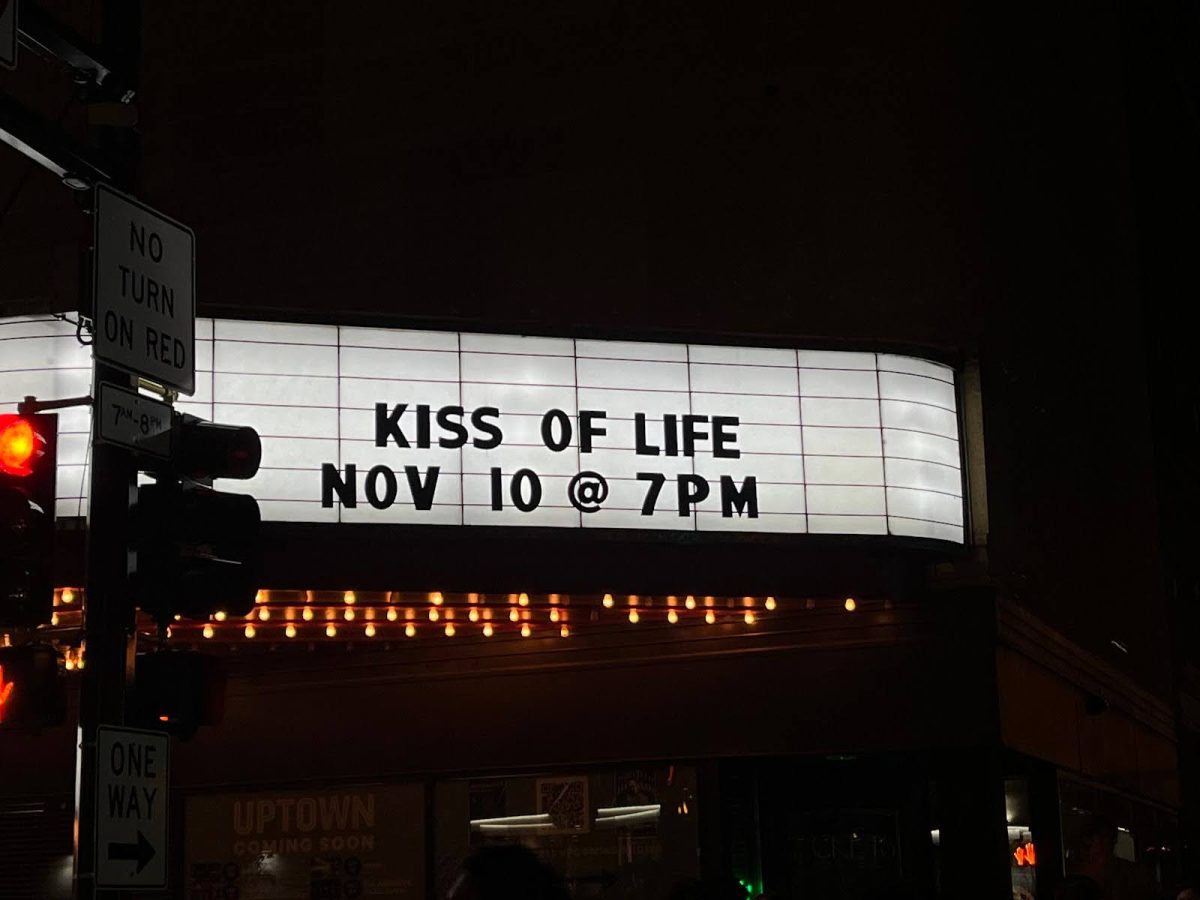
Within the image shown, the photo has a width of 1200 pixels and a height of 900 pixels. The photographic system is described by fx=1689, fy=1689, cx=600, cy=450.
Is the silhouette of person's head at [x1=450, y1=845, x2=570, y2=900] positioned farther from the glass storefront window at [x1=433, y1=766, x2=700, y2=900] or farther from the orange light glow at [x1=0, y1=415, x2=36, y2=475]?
the glass storefront window at [x1=433, y1=766, x2=700, y2=900]

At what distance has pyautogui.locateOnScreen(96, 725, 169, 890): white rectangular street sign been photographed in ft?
25.4

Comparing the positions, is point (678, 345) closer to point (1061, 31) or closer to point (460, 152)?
point (460, 152)

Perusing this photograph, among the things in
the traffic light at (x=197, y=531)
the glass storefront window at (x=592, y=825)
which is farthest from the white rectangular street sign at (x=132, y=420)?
the glass storefront window at (x=592, y=825)

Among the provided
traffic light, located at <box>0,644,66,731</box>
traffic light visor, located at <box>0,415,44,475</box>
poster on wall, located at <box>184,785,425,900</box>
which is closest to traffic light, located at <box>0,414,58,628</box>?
traffic light visor, located at <box>0,415,44,475</box>

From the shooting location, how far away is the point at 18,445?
8.84 meters

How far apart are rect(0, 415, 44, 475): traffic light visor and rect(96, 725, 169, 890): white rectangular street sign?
5.53 ft

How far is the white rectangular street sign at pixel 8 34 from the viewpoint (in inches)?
304

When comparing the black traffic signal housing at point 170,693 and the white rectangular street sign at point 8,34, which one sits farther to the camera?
the black traffic signal housing at point 170,693

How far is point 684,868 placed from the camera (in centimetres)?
1455

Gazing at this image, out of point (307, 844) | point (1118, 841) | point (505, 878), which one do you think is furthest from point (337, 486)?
point (1118, 841)

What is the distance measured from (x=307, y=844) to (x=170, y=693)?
24.3ft

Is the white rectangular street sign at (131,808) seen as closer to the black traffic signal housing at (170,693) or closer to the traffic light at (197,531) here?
the black traffic signal housing at (170,693)

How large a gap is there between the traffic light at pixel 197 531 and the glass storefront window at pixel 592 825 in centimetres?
664

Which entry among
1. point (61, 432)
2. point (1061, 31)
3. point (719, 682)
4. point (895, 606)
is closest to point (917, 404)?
point (895, 606)
